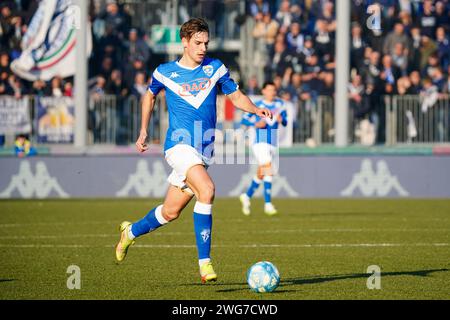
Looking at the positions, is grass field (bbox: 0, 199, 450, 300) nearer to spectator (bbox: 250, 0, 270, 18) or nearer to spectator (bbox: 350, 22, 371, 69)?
spectator (bbox: 350, 22, 371, 69)

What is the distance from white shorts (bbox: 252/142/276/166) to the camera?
779 inches

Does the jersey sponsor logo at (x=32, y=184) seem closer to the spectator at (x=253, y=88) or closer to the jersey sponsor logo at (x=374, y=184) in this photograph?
the spectator at (x=253, y=88)

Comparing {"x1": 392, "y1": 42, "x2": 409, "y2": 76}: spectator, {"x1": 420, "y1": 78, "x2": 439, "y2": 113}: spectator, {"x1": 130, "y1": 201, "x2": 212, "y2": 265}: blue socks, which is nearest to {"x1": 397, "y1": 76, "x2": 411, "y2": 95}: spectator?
{"x1": 392, "y1": 42, "x2": 409, "y2": 76}: spectator

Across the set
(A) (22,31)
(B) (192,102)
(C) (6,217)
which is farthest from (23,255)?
(A) (22,31)

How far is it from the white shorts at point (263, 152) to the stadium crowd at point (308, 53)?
179 inches

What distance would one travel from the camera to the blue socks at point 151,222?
10.5 metres

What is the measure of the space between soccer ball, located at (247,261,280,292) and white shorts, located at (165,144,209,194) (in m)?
1.22

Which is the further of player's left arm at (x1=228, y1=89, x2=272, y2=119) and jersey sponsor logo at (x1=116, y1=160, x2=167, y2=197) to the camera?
jersey sponsor logo at (x1=116, y1=160, x2=167, y2=197)

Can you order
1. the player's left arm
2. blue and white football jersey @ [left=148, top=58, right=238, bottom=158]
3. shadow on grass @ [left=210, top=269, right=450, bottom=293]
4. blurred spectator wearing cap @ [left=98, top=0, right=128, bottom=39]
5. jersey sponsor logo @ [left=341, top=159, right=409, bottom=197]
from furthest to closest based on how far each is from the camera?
blurred spectator wearing cap @ [left=98, top=0, right=128, bottom=39], jersey sponsor logo @ [left=341, top=159, right=409, bottom=197], the player's left arm, blue and white football jersey @ [left=148, top=58, right=238, bottom=158], shadow on grass @ [left=210, top=269, right=450, bottom=293]

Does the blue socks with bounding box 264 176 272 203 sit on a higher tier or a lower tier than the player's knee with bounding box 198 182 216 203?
lower

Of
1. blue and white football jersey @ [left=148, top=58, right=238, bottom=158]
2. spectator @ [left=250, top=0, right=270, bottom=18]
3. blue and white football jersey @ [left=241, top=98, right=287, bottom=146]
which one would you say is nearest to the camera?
blue and white football jersey @ [left=148, top=58, right=238, bottom=158]

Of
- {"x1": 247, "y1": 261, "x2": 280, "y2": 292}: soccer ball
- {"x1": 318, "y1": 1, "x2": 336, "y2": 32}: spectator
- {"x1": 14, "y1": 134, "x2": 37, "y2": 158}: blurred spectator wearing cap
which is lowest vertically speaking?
{"x1": 247, "y1": 261, "x2": 280, "y2": 292}: soccer ball

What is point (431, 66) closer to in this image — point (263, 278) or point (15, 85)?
point (15, 85)

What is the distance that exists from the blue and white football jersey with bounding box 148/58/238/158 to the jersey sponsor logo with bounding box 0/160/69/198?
13910mm
